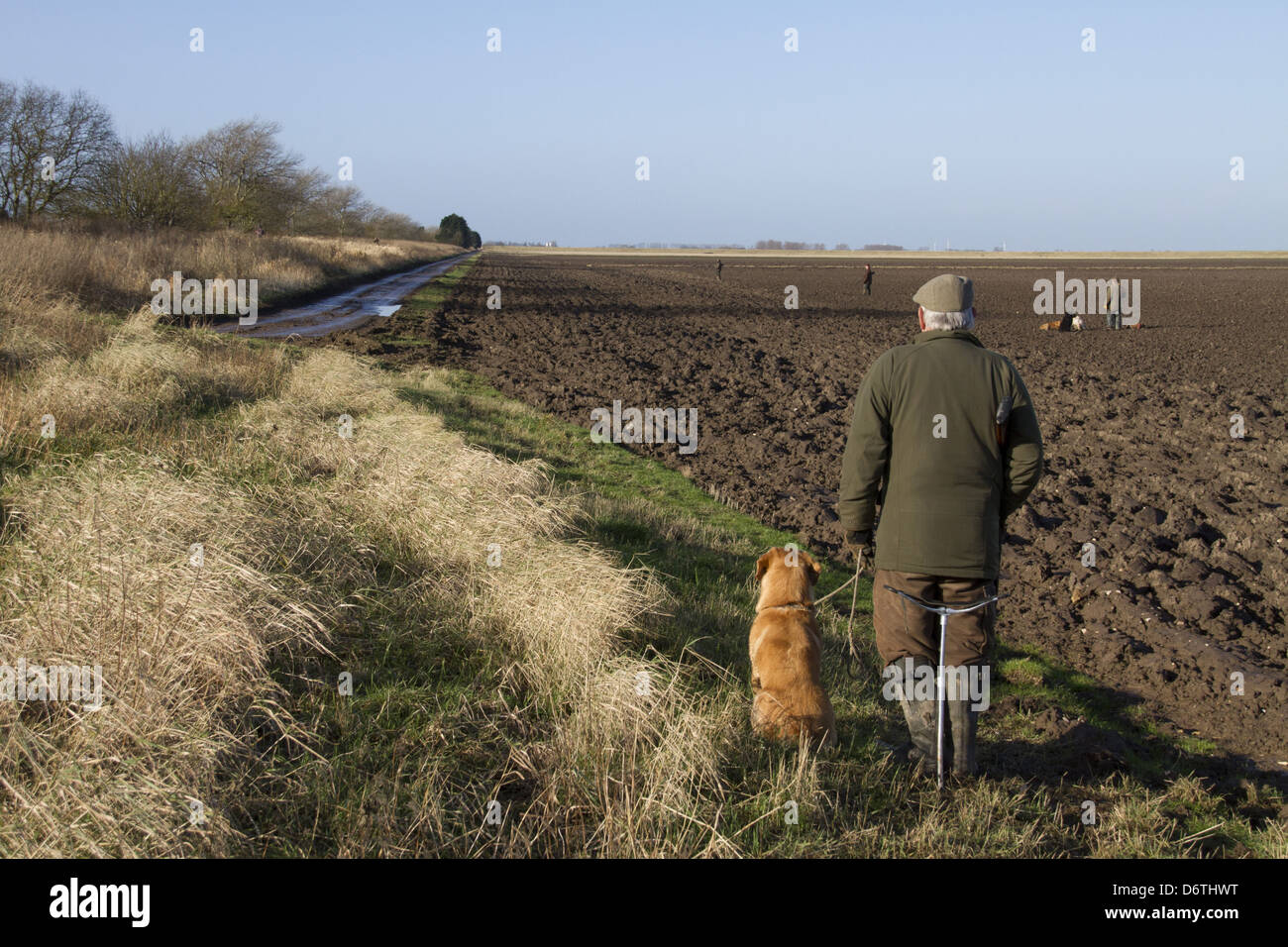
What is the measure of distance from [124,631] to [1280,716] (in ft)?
20.9

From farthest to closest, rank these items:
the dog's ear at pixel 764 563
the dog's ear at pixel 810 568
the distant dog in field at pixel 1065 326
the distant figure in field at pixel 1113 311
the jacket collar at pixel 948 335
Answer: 1. the distant figure in field at pixel 1113 311
2. the distant dog in field at pixel 1065 326
3. the dog's ear at pixel 764 563
4. the dog's ear at pixel 810 568
5. the jacket collar at pixel 948 335

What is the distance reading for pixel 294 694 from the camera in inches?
160

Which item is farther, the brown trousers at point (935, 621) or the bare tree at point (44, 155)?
the bare tree at point (44, 155)

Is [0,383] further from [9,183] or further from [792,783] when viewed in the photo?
[9,183]

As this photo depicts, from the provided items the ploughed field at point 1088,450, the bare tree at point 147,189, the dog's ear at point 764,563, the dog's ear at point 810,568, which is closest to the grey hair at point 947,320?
the dog's ear at point 810,568

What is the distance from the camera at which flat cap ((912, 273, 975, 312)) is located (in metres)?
3.97

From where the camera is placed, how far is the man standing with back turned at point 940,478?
384 centimetres

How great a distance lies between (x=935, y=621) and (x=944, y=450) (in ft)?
2.71

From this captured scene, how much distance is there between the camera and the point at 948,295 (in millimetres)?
3971

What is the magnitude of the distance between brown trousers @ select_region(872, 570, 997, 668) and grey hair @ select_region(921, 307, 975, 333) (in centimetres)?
113

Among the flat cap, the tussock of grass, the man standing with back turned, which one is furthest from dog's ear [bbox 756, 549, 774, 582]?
the flat cap

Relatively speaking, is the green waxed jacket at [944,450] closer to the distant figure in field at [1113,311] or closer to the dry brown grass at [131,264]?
the dry brown grass at [131,264]

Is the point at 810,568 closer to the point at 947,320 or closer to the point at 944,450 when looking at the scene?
the point at 944,450

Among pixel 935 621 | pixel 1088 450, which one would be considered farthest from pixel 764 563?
pixel 1088 450
